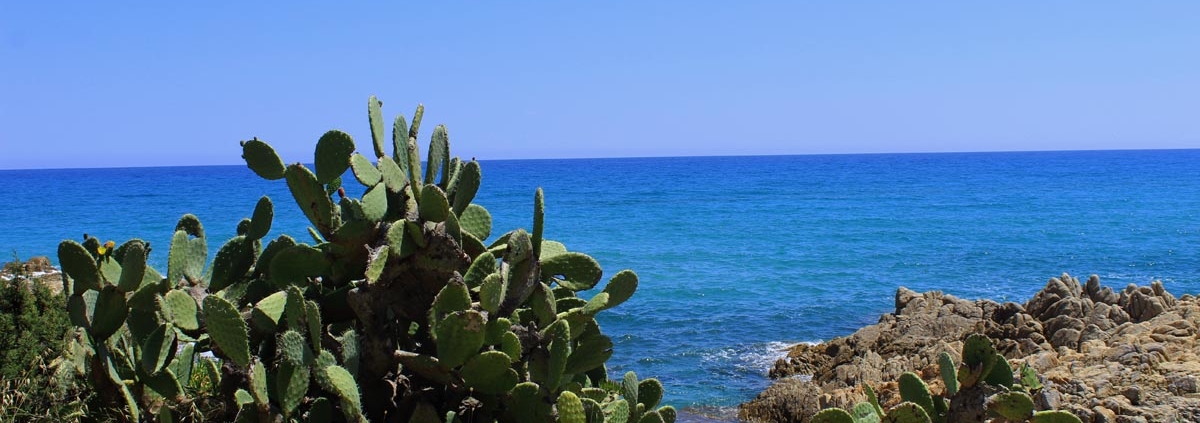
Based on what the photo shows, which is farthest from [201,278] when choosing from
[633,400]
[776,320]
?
[776,320]

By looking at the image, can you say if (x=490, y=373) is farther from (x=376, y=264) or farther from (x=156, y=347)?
(x=156, y=347)

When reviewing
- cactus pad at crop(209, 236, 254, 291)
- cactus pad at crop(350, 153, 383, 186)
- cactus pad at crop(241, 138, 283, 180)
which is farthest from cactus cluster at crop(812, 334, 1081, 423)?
cactus pad at crop(209, 236, 254, 291)

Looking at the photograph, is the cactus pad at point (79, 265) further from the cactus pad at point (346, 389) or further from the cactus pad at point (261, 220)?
the cactus pad at point (346, 389)

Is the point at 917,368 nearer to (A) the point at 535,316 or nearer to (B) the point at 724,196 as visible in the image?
(A) the point at 535,316

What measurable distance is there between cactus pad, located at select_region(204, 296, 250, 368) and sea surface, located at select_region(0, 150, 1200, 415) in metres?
8.47

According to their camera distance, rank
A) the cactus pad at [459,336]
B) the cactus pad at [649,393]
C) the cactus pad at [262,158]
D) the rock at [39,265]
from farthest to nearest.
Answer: the rock at [39,265]
the cactus pad at [649,393]
the cactus pad at [262,158]
the cactus pad at [459,336]

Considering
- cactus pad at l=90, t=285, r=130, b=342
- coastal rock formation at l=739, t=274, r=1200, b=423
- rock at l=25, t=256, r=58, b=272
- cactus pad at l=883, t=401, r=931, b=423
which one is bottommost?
rock at l=25, t=256, r=58, b=272

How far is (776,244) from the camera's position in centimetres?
2962

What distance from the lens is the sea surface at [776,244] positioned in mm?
14898

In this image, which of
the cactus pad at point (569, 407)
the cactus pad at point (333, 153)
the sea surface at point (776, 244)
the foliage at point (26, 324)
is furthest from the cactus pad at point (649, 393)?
the sea surface at point (776, 244)

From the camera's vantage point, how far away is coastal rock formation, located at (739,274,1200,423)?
7.50m

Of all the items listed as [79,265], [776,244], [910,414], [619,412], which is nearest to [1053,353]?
[910,414]

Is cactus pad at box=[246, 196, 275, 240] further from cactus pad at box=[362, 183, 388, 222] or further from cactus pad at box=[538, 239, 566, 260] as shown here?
cactus pad at box=[538, 239, 566, 260]

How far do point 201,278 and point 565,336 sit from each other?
1.26 metres
